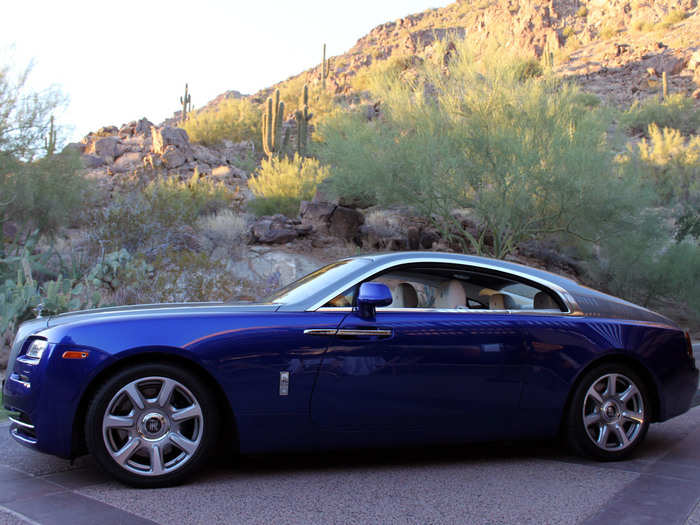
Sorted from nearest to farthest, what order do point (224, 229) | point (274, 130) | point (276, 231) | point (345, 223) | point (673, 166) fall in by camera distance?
point (224, 229)
point (276, 231)
point (345, 223)
point (274, 130)
point (673, 166)

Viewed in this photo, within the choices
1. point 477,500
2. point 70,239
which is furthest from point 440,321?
point 70,239

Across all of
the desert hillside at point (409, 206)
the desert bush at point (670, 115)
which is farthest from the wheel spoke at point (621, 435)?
the desert bush at point (670, 115)

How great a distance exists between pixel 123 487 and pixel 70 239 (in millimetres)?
15715

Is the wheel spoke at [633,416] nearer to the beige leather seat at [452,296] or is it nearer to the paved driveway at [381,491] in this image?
the paved driveway at [381,491]

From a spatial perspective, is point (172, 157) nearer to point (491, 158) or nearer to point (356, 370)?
point (491, 158)

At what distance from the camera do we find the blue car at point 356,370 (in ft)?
13.8

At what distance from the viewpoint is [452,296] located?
504cm

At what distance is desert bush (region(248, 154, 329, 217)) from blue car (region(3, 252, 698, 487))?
19.7 meters

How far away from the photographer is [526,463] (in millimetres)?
4977

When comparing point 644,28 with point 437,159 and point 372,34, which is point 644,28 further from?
point 437,159

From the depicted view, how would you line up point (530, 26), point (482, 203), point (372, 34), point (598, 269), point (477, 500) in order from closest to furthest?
point (477, 500), point (482, 203), point (598, 269), point (530, 26), point (372, 34)

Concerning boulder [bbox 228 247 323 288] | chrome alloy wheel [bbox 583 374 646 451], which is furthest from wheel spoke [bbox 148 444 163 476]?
boulder [bbox 228 247 323 288]

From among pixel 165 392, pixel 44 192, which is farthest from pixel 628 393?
pixel 44 192

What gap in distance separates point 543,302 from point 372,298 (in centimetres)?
146
